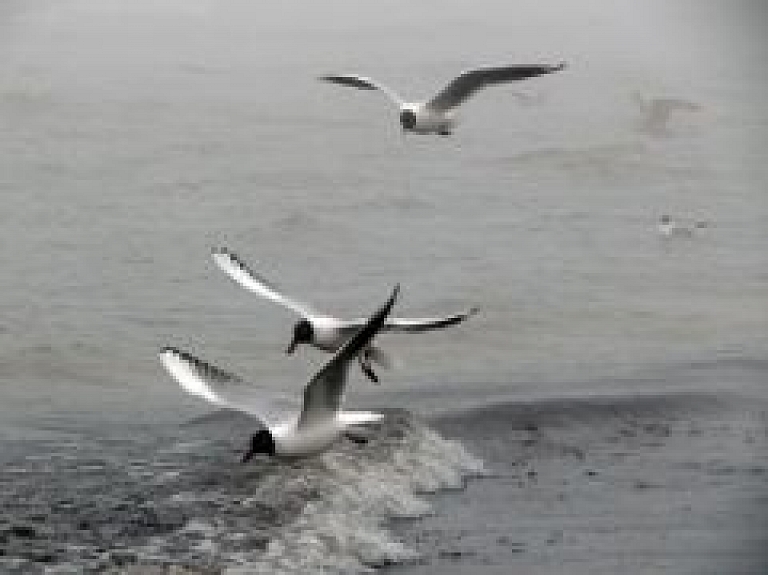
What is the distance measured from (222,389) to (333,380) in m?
1.21

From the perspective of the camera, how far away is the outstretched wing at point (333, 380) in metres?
11.1

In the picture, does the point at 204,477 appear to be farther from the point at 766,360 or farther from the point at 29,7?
the point at 29,7

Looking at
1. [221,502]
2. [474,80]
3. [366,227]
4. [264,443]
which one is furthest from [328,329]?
[366,227]

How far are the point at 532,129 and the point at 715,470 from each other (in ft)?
85.1

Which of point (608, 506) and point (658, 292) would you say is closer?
point (608, 506)

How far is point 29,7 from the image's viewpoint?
65250mm

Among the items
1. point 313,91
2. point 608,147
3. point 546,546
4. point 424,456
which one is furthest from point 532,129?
point 546,546

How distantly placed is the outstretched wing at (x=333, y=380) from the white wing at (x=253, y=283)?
2.90 meters

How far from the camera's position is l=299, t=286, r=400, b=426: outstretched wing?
11.1 metres

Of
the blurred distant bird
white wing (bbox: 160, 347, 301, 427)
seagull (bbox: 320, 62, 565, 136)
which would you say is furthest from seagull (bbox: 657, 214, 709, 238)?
white wing (bbox: 160, 347, 301, 427)

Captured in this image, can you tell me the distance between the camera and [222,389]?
13.2 meters

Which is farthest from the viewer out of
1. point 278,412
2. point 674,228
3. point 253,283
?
point 674,228

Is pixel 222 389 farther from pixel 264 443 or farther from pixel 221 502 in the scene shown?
pixel 221 502

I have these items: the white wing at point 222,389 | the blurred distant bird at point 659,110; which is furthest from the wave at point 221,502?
the blurred distant bird at point 659,110
